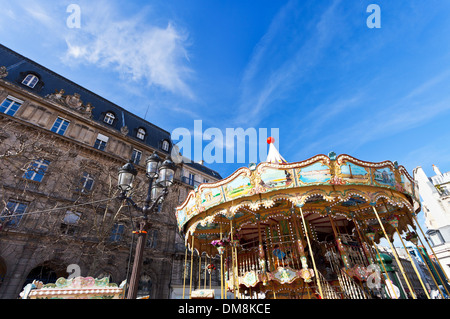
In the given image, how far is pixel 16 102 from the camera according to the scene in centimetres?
1636

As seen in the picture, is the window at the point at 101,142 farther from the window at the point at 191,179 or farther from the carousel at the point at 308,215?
the carousel at the point at 308,215

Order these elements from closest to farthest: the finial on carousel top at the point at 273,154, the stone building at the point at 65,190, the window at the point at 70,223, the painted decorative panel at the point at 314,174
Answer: the painted decorative panel at the point at 314,174
the finial on carousel top at the point at 273,154
the stone building at the point at 65,190
the window at the point at 70,223

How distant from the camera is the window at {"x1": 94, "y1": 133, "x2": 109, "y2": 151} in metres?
19.3

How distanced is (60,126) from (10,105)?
10.6 ft

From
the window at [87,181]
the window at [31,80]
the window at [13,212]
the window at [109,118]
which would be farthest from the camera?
the window at [109,118]

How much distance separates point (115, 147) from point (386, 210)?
20.8m

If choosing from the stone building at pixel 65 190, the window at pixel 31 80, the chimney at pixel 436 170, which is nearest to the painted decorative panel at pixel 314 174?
the stone building at pixel 65 190

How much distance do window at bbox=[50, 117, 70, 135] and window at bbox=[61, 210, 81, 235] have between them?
6.88 m

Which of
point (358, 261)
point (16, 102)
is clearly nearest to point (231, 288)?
point (358, 261)

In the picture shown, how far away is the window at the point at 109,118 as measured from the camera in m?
21.3

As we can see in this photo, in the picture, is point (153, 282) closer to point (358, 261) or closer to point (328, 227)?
point (328, 227)

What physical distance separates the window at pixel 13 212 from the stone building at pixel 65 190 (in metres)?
0.05

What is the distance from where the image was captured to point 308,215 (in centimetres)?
1016

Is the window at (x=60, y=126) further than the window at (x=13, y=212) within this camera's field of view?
Yes
